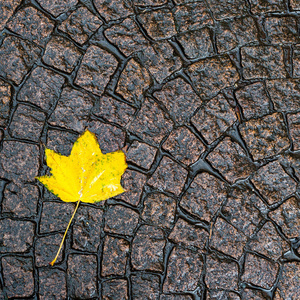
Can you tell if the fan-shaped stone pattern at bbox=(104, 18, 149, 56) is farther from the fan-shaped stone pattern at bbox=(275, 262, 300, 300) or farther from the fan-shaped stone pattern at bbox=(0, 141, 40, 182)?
the fan-shaped stone pattern at bbox=(275, 262, 300, 300)

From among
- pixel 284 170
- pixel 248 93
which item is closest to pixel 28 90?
pixel 248 93

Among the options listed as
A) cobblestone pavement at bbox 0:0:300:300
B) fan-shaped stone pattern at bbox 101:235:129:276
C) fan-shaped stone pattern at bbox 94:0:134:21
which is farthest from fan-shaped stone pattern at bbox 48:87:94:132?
fan-shaped stone pattern at bbox 101:235:129:276

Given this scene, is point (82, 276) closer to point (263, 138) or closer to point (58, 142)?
point (58, 142)

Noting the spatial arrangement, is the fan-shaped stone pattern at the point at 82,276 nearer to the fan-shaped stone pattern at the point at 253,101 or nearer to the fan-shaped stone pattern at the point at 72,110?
the fan-shaped stone pattern at the point at 72,110

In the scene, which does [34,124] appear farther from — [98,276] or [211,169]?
[211,169]

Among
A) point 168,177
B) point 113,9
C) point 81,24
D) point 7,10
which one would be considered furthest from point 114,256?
point 7,10
